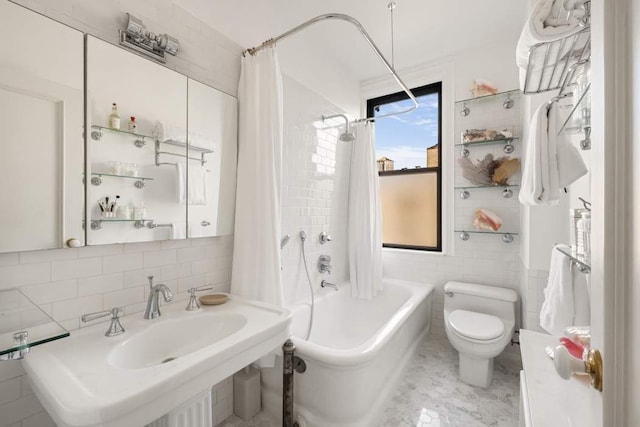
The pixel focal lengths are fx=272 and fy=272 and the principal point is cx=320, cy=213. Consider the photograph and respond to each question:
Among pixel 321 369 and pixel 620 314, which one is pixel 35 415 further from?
pixel 620 314

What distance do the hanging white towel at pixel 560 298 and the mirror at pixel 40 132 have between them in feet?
7.12

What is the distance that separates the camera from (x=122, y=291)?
1.30 m

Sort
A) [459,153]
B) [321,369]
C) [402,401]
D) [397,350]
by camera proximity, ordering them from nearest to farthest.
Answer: [321,369], [402,401], [397,350], [459,153]

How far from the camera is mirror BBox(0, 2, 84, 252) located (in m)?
0.98

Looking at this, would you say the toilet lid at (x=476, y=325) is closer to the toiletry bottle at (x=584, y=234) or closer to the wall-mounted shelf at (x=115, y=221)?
the toiletry bottle at (x=584, y=234)

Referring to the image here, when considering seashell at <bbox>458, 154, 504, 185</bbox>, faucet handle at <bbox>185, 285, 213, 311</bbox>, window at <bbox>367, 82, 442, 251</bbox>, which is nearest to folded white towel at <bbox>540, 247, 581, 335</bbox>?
seashell at <bbox>458, 154, 504, 185</bbox>

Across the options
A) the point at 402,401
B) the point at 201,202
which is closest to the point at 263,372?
the point at 402,401

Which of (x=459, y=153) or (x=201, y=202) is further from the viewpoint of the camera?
(x=459, y=153)

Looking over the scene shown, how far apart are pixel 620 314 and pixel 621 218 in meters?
0.15

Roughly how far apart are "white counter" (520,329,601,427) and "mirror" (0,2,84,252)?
1.90m

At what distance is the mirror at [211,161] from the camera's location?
157 cm

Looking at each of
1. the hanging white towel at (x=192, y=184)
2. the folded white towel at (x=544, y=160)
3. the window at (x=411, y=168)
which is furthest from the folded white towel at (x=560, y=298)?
the hanging white towel at (x=192, y=184)

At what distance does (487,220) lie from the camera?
2535 mm

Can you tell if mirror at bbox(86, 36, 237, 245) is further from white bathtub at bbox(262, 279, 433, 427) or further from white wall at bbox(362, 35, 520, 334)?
white wall at bbox(362, 35, 520, 334)
